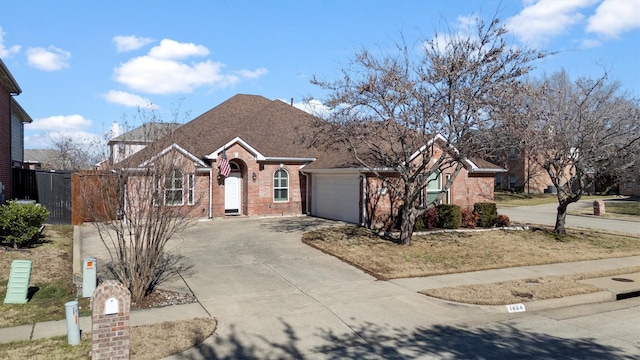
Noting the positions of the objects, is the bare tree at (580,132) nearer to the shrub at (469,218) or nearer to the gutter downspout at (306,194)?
the shrub at (469,218)

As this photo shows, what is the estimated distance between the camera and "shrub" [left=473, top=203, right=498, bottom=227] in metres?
19.1

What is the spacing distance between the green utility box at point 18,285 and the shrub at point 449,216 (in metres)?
14.3

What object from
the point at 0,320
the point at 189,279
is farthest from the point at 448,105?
the point at 0,320

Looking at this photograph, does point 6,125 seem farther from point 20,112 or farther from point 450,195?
point 450,195

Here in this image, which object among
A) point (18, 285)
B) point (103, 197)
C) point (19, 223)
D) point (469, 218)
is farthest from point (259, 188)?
point (18, 285)

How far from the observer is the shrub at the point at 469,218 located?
18.8 metres

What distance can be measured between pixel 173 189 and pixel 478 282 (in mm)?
6999

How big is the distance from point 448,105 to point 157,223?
834cm

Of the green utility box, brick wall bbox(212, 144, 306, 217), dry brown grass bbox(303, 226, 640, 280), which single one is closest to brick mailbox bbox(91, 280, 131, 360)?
the green utility box

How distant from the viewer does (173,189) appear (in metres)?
9.01

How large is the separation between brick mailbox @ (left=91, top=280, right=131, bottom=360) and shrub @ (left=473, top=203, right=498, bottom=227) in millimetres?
16332

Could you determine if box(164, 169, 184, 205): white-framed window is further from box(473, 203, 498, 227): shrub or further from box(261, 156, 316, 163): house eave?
box(473, 203, 498, 227): shrub

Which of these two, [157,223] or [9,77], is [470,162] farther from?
[9,77]

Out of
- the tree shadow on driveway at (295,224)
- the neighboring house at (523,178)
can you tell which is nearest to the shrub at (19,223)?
the tree shadow on driveway at (295,224)
